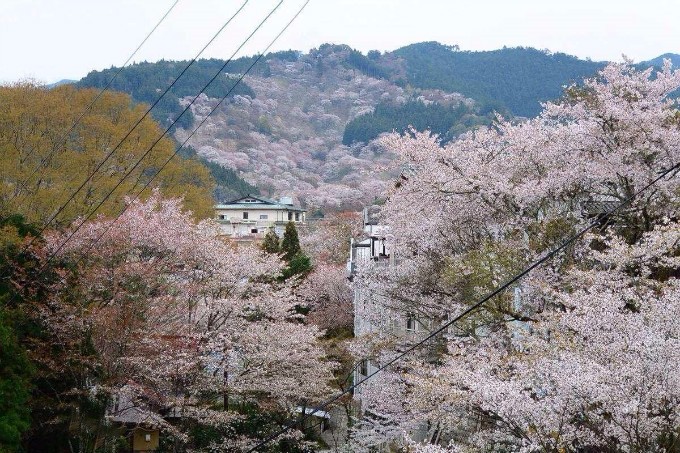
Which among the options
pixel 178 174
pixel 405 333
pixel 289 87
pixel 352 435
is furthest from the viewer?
pixel 289 87

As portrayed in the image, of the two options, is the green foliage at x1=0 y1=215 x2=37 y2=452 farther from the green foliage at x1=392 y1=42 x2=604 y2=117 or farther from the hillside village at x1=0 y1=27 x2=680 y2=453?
the green foliage at x1=392 y1=42 x2=604 y2=117

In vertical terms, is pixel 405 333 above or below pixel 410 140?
below

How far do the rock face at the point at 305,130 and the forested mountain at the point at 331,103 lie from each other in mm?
193

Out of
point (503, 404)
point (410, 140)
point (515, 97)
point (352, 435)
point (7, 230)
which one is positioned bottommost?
point (352, 435)

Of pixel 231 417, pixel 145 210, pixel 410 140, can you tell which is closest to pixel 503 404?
pixel 410 140

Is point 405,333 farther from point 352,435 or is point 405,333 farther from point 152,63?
point 152,63

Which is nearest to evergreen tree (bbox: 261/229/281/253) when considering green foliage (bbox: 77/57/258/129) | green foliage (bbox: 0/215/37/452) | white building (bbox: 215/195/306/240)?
green foliage (bbox: 0/215/37/452)

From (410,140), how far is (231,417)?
6829mm

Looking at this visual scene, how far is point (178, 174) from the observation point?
108 feet

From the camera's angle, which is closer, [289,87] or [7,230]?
[7,230]

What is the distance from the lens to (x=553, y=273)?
1170cm

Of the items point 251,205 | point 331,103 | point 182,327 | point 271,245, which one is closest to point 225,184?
point 251,205

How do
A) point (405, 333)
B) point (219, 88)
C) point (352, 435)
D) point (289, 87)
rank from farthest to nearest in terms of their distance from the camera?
point (289, 87), point (219, 88), point (405, 333), point (352, 435)

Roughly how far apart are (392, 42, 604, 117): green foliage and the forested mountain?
0.22m
